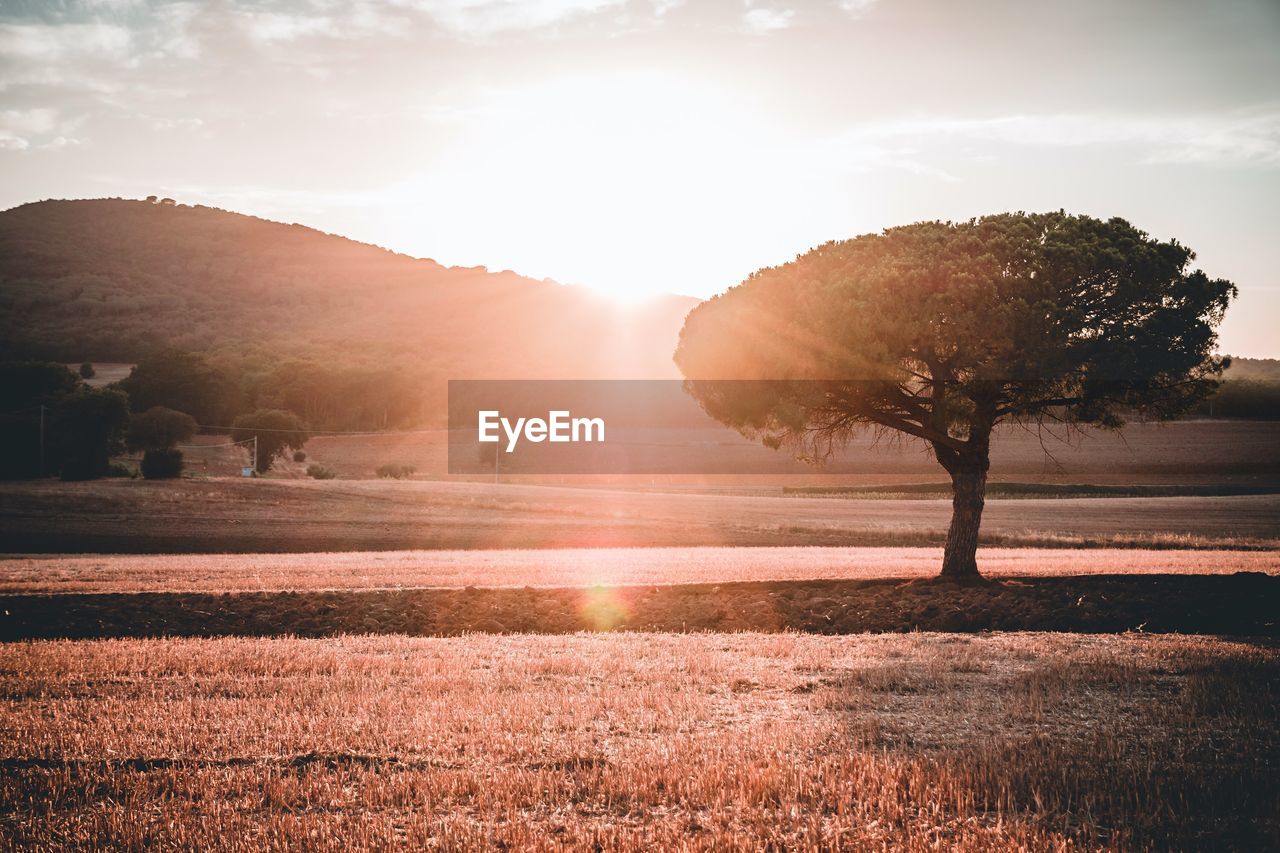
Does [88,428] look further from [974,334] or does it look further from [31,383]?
[974,334]

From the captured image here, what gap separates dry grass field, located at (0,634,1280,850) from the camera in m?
6.41

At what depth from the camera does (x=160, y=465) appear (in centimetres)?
6712

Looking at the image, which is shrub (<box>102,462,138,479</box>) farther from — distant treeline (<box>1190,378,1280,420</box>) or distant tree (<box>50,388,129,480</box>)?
distant treeline (<box>1190,378,1280,420</box>)

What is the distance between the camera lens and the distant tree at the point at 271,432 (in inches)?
3762

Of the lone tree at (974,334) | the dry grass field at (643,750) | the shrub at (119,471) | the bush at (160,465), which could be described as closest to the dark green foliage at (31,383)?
the shrub at (119,471)

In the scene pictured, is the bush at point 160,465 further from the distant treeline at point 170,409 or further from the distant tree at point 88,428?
the distant tree at point 88,428

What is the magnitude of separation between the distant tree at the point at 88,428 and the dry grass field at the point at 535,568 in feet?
125

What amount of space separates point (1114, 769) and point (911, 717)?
2221mm

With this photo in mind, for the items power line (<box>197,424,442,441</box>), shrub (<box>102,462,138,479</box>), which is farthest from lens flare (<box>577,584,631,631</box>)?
power line (<box>197,424,442,441</box>)

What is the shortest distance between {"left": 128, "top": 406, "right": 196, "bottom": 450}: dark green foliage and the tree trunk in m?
80.9

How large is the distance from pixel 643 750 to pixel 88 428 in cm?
7671

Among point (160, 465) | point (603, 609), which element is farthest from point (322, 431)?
point (603, 609)

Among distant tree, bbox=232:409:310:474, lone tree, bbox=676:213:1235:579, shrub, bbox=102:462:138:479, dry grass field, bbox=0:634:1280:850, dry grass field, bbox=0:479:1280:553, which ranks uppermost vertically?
lone tree, bbox=676:213:1235:579

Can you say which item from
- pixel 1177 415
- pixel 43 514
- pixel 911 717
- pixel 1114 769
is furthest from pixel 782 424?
pixel 43 514
